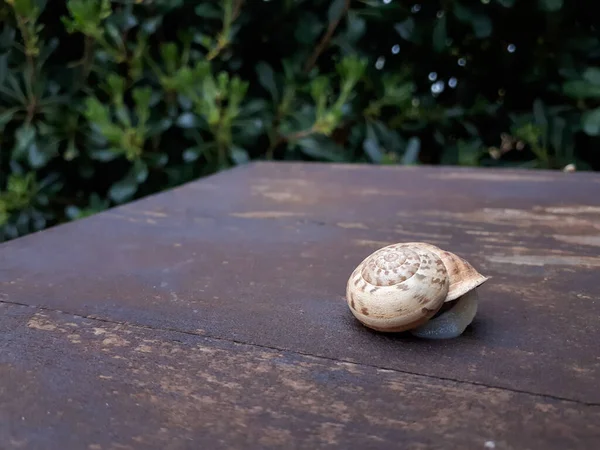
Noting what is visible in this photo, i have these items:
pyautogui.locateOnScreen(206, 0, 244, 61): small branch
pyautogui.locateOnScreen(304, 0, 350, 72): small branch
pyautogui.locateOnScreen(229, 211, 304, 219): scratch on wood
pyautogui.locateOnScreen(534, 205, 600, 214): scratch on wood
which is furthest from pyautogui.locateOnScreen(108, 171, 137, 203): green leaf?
pyautogui.locateOnScreen(534, 205, 600, 214): scratch on wood

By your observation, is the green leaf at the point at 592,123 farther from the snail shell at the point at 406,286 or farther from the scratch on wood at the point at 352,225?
the snail shell at the point at 406,286

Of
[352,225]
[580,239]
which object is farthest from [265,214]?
[580,239]

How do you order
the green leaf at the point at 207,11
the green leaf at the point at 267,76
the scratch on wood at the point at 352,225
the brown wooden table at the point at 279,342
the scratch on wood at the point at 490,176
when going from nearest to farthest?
the brown wooden table at the point at 279,342 < the scratch on wood at the point at 352,225 < the scratch on wood at the point at 490,176 < the green leaf at the point at 207,11 < the green leaf at the point at 267,76

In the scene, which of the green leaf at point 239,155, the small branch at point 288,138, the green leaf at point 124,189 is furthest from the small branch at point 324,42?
the green leaf at point 124,189

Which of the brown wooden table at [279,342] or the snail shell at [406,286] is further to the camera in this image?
the snail shell at [406,286]

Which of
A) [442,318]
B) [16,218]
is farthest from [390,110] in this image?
[442,318]

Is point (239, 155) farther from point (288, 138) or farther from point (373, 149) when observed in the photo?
point (373, 149)

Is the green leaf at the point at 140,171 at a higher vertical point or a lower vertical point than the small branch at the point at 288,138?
lower

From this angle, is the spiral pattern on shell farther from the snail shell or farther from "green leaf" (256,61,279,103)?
"green leaf" (256,61,279,103)
